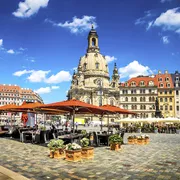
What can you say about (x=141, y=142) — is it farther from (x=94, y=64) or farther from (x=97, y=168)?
(x=94, y=64)

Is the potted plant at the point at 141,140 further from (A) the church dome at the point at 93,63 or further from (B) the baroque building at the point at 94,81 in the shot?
(A) the church dome at the point at 93,63

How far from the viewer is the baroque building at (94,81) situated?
10419 centimetres

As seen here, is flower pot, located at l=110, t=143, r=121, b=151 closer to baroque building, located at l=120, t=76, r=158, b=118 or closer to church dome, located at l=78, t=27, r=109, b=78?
baroque building, located at l=120, t=76, r=158, b=118

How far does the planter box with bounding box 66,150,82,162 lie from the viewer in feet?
36.6

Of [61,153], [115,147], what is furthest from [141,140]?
[61,153]

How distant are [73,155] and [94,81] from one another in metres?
97.5

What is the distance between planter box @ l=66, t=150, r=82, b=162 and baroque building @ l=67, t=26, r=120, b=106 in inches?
3601

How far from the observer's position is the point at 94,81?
108375 mm

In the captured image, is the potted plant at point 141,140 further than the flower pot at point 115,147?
Yes

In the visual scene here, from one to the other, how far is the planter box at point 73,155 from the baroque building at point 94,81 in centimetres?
9147

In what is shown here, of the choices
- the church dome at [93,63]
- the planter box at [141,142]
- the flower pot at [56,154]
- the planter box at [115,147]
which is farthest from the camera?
the church dome at [93,63]

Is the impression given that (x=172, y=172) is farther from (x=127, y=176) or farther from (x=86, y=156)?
(x=86, y=156)

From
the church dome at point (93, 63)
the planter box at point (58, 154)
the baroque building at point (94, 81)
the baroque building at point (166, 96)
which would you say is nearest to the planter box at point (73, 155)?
the planter box at point (58, 154)

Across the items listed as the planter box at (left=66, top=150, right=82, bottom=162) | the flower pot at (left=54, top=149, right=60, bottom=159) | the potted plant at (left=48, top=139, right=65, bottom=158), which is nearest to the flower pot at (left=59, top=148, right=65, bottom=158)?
the potted plant at (left=48, top=139, right=65, bottom=158)
